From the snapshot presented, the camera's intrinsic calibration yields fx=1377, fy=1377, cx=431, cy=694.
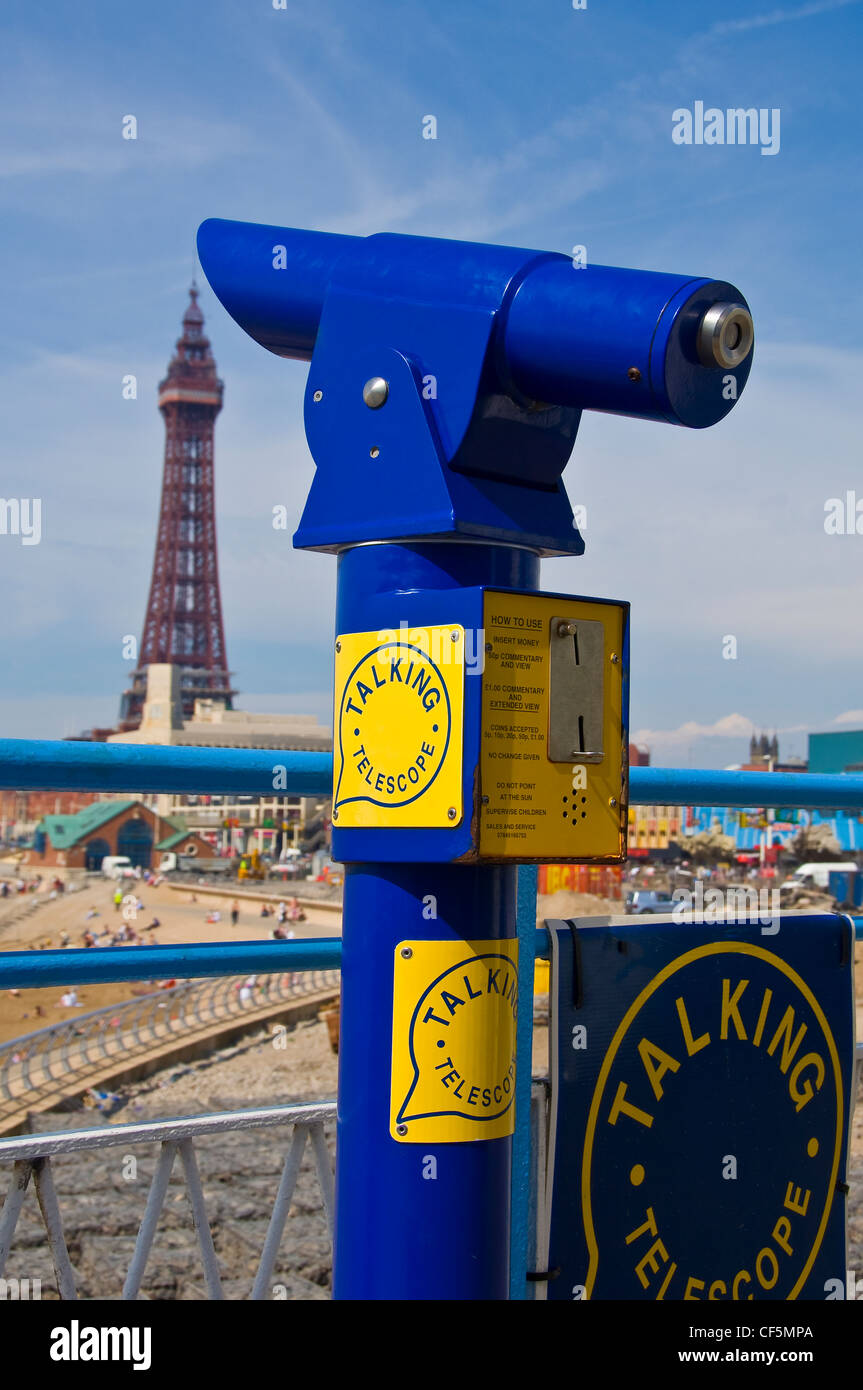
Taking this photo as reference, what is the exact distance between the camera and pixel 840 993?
3.08 metres

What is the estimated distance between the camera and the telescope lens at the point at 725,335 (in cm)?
182

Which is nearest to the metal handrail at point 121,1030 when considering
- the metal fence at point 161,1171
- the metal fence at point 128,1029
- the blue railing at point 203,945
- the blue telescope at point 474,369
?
the metal fence at point 128,1029

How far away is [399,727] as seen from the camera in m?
1.98

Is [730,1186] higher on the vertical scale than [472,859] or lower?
lower

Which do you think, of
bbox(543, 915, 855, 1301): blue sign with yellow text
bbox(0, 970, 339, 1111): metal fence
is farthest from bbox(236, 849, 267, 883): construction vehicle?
bbox(543, 915, 855, 1301): blue sign with yellow text

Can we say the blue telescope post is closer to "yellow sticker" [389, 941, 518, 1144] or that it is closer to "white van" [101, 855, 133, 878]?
"yellow sticker" [389, 941, 518, 1144]

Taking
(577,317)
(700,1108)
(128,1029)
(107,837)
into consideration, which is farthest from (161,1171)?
(107,837)

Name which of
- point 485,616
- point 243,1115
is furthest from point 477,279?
point 243,1115

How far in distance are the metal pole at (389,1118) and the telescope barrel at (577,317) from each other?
277 millimetres

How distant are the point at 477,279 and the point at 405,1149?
1.25m

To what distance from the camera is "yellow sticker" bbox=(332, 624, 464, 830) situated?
1931 mm

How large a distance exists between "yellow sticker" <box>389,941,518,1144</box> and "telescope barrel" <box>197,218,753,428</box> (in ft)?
2.67

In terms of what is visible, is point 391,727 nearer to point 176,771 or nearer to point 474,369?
point 176,771
